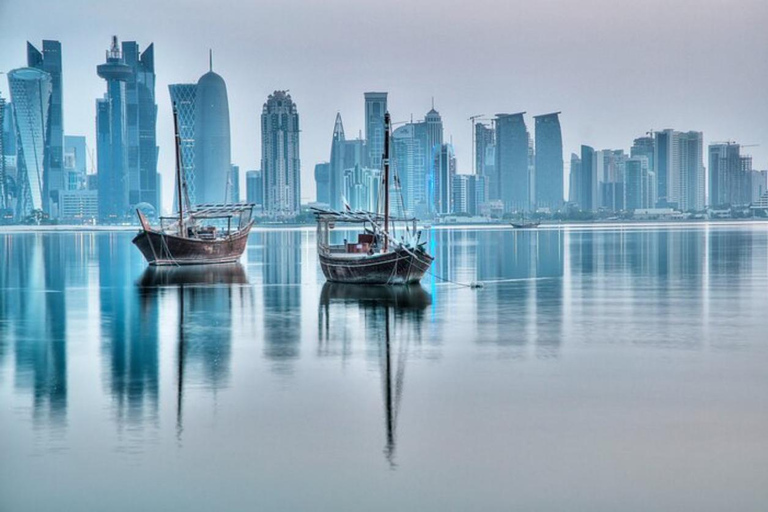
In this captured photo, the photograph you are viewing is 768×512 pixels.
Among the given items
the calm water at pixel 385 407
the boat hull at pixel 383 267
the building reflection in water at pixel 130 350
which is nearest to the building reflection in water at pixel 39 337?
the calm water at pixel 385 407

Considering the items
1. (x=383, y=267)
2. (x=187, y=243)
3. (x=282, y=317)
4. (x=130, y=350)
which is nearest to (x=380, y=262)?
(x=383, y=267)

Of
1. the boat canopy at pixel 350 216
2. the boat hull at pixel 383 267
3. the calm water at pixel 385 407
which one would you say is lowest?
the calm water at pixel 385 407

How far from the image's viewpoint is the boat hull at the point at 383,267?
1769 inches

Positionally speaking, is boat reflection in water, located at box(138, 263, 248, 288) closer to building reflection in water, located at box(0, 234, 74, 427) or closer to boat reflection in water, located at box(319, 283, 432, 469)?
building reflection in water, located at box(0, 234, 74, 427)

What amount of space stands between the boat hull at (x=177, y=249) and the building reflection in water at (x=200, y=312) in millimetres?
1719

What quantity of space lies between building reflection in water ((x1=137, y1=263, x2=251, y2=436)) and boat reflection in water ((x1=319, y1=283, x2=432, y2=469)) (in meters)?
3.51

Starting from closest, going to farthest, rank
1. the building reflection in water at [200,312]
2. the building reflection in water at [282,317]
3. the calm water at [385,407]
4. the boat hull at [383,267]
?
the calm water at [385,407] < the building reflection in water at [200,312] < the building reflection in water at [282,317] < the boat hull at [383,267]

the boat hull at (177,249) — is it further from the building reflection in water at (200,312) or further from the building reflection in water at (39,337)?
the building reflection in water at (39,337)

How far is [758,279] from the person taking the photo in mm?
51875

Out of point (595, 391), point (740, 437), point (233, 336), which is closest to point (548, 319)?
point (233, 336)

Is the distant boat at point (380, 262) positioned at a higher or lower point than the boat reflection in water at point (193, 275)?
higher

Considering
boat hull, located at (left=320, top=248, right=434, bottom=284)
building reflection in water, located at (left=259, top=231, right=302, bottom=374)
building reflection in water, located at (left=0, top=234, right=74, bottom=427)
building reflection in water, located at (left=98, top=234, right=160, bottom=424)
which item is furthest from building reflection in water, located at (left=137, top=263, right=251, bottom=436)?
boat hull, located at (left=320, top=248, right=434, bottom=284)

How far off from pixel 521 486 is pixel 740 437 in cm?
488

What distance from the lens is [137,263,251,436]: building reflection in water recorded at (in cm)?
2173
